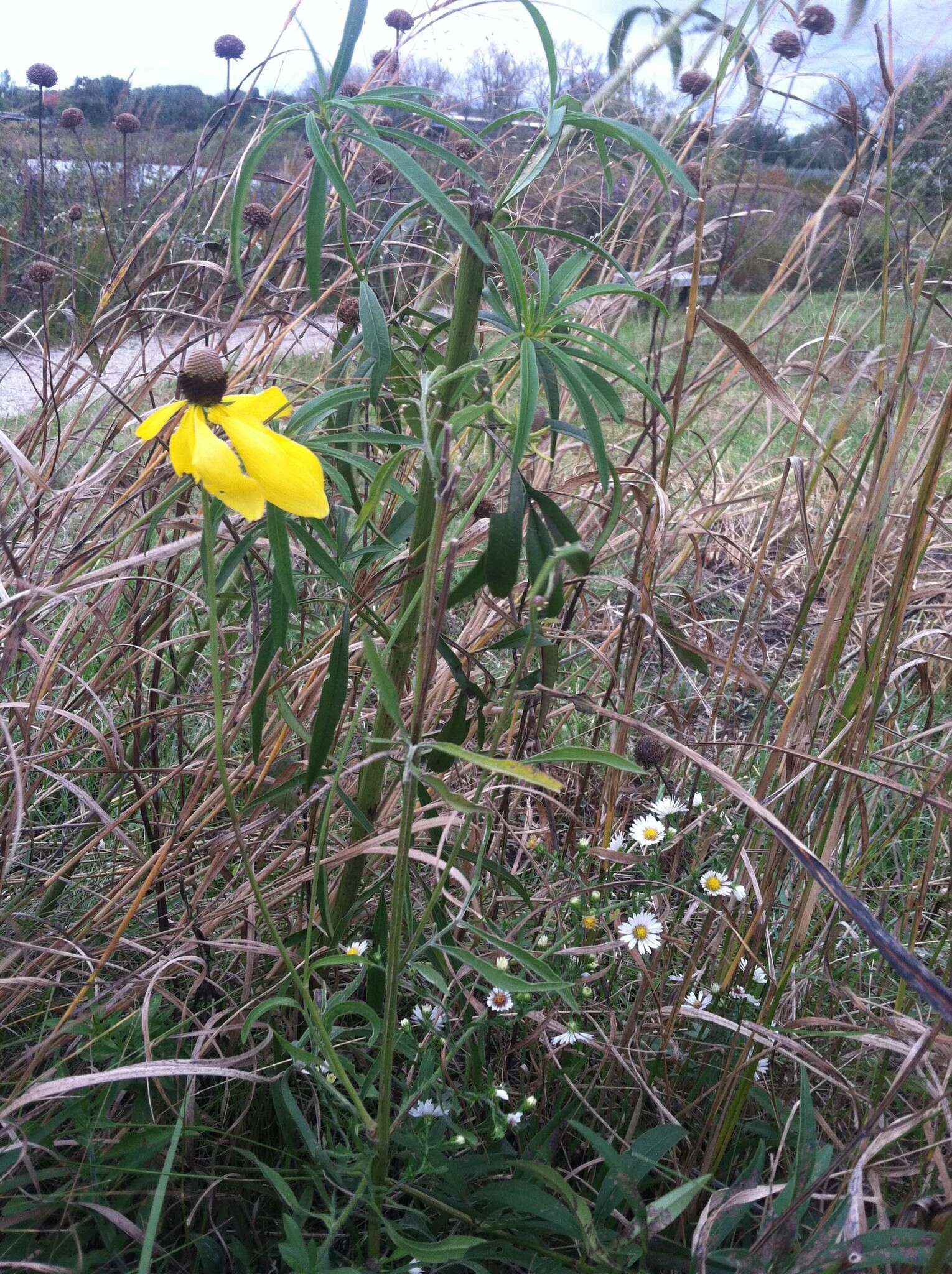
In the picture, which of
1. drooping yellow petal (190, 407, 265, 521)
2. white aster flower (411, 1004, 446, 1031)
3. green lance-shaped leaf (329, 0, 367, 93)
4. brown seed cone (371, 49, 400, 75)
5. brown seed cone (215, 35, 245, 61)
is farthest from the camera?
brown seed cone (215, 35, 245, 61)

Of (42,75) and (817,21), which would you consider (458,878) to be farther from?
(42,75)

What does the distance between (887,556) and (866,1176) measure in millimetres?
1143

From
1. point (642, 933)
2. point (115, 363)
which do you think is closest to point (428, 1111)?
point (642, 933)

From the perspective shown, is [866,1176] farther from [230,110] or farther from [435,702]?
[230,110]

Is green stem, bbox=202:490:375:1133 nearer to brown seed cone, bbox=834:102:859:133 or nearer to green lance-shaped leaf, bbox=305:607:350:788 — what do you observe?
green lance-shaped leaf, bbox=305:607:350:788

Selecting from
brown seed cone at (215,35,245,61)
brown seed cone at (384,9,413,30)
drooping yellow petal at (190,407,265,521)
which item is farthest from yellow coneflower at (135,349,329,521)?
brown seed cone at (215,35,245,61)

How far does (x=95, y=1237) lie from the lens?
0.83m

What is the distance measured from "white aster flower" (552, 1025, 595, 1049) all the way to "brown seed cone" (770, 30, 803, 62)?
45.5 inches

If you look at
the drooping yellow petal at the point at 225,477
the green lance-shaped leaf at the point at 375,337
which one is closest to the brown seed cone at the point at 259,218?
the green lance-shaped leaf at the point at 375,337

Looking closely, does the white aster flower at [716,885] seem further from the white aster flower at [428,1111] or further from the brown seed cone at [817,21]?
the brown seed cone at [817,21]

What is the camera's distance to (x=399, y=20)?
153 cm

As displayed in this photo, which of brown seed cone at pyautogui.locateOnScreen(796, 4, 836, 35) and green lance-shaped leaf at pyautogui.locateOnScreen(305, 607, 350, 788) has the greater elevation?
brown seed cone at pyautogui.locateOnScreen(796, 4, 836, 35)

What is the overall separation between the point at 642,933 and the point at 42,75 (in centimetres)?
225

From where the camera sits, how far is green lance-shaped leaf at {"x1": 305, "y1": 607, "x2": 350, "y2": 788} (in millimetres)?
771
